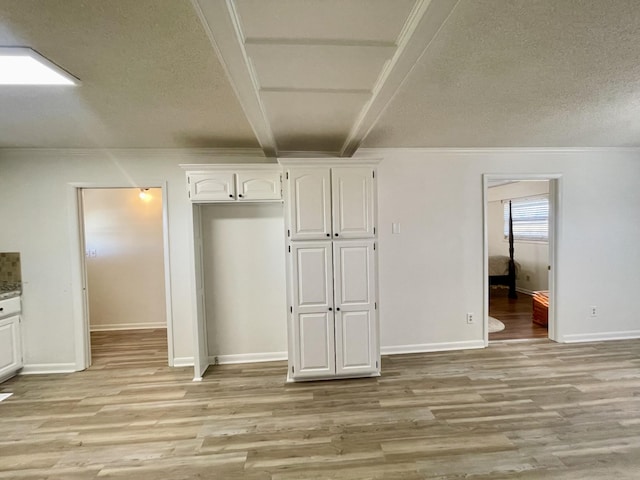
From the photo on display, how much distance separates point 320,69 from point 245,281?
2.34 metres

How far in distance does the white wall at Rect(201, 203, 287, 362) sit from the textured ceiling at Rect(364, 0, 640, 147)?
1579mm

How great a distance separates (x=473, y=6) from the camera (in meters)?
1.20

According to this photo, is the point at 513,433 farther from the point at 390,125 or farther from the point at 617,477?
the point at 390,125

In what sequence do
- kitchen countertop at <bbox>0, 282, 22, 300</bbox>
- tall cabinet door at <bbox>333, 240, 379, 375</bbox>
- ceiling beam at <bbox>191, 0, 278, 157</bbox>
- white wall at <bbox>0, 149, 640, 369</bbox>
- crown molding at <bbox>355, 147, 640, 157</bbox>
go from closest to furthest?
ceiling beam at <bbox>191, 0, 278, 157</bbox> < tall cabinet door at <bbox>333, 240, 379, 375</bbox> < kitchen countertop at <bbox>0, 282, 22, 300</bbox> < white wall at <bbox>0, 149, 640, 369</bbox> < crown molding at <bbox>355, 147, 640, 157</bbox>

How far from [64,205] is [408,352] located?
417 cm

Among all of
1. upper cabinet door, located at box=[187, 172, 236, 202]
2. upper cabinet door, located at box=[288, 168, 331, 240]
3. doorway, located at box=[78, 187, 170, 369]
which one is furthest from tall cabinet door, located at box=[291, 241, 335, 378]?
doorway, located at box=[78, 187, 170, 369]

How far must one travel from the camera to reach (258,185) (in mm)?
2848

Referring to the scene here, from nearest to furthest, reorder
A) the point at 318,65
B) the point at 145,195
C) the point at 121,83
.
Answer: the point at 318,65 → the point at 121,83 → the point at 145,195

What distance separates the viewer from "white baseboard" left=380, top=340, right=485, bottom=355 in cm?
336

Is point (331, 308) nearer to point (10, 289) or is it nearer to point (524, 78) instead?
point (524, 78)

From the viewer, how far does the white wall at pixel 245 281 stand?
3205 millimetres

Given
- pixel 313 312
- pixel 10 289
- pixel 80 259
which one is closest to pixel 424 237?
pixel 313 312

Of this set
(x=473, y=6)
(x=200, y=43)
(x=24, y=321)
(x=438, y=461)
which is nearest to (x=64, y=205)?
(x=24, y=321)

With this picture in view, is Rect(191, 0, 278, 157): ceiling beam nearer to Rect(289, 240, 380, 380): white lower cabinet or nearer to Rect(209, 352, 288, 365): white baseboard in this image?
Rect(289, 240, 380, 380): white lower cabinet
